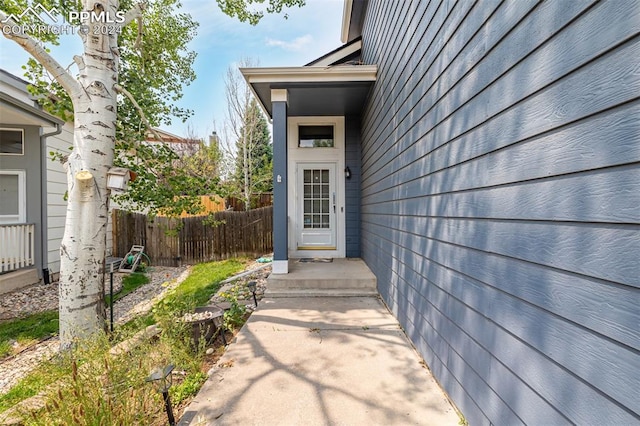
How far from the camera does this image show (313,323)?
321cm

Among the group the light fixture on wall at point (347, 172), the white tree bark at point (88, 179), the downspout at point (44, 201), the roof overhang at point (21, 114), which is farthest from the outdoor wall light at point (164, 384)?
the downspout at point (44, 201)

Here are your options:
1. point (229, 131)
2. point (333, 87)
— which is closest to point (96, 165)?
point (333, 87)

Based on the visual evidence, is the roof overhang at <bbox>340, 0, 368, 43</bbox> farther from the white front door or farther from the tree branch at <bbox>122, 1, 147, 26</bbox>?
the tree branch at <bbox>122, 1, 147, 26</bbox>

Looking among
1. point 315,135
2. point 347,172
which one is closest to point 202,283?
point 347,172

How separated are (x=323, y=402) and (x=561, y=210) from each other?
1.75 m

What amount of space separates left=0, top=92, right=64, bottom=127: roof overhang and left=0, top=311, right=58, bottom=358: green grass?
3449 millimetres

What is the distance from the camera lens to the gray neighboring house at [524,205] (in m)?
0.85

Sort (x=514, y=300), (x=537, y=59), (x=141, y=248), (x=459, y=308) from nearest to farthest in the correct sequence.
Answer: (x=537, y=59)
(x=514, y=300)
(x=459, y=308)
(x=141, y=248)

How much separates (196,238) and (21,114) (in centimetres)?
421

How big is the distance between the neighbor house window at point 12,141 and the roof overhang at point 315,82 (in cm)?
496

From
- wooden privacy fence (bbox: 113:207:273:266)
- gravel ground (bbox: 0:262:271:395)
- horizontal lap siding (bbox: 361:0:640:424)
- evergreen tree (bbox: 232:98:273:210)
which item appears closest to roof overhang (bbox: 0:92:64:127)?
wooden privacy fence (bbox: 113:207:273:266)

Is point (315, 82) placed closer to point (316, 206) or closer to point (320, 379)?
point (316, 206)

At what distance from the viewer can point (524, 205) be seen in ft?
3.99

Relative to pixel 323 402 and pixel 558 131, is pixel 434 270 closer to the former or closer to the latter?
pixel 323 402
